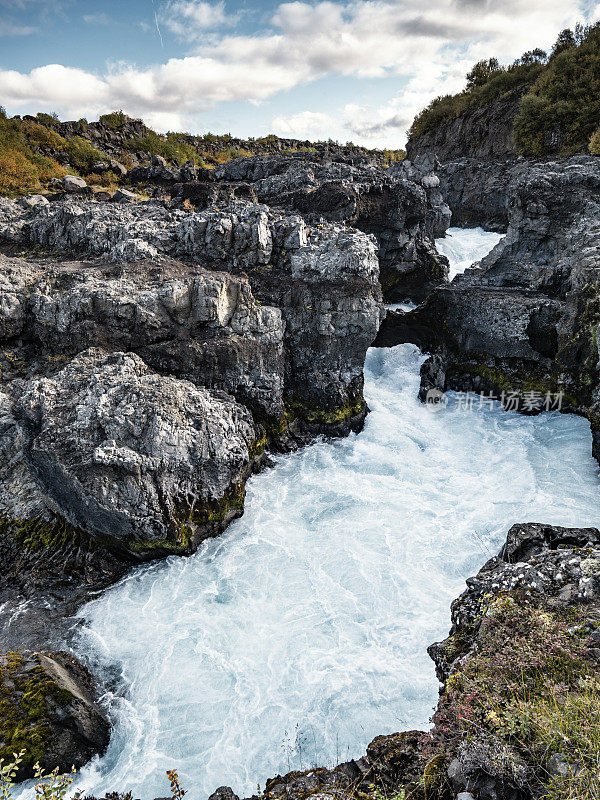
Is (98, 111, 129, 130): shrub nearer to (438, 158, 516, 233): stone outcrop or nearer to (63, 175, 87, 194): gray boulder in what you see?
(63, 175, 87, 194): gray boulder

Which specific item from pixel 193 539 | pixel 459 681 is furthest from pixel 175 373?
pixel 459 681

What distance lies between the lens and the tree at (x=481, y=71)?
191 ft

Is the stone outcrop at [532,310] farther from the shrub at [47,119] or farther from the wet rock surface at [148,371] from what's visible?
the shrub at [47,119]

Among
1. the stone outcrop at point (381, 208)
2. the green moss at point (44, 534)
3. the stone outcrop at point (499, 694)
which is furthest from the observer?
the stone outcrop at point (381, 208)

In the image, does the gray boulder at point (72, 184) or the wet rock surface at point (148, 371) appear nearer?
the wet rock surface at point (148, 371)

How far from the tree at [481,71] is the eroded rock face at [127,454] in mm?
66173

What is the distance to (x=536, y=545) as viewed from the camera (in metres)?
9.38

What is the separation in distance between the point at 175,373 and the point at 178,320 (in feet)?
6.41

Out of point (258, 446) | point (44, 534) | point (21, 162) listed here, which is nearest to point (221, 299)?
point (258, 446)

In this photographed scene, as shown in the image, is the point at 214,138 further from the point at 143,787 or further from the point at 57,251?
the point at 143,787

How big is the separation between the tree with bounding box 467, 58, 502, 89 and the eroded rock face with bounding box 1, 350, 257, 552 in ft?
217

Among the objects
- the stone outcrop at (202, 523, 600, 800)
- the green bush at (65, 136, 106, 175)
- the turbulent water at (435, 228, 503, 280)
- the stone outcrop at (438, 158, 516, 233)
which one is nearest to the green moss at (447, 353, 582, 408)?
the turbulent water at (435, 228, 503, 280)

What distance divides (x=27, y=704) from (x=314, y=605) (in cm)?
646

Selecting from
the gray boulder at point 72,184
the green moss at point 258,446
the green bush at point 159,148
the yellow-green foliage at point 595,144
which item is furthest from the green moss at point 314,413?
the yellow-green foliage at point 595,144
